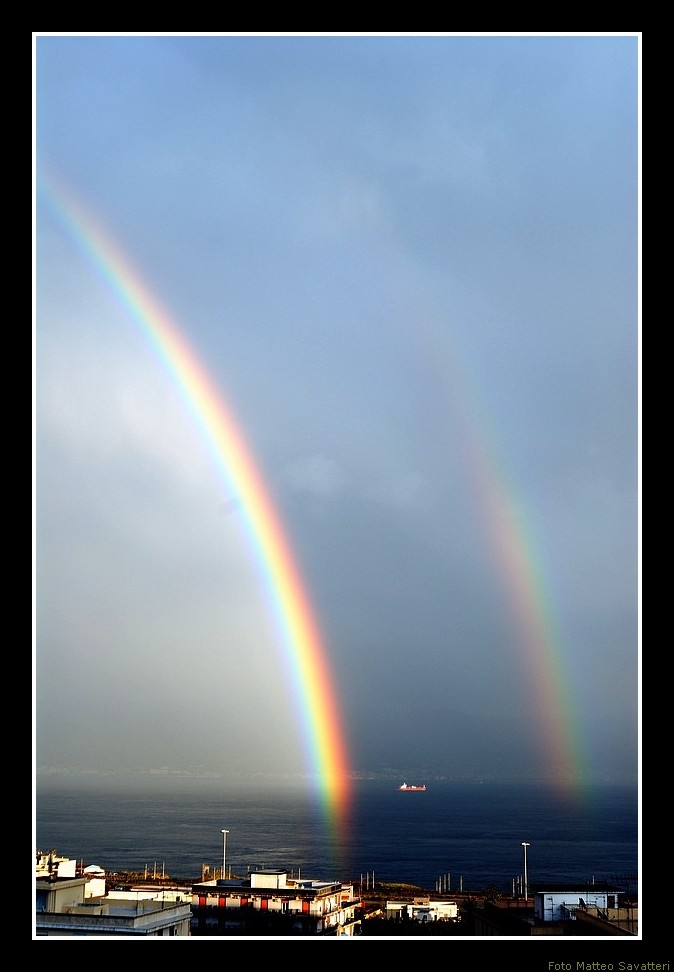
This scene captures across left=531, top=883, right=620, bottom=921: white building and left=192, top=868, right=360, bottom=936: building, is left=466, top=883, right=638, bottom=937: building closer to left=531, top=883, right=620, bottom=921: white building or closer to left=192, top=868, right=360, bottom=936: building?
left=531, top=883, right=620, bottom=921: white building

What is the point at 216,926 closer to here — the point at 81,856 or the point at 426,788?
the point at 81,856

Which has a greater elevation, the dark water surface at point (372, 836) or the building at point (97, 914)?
the building at point (97, 914)

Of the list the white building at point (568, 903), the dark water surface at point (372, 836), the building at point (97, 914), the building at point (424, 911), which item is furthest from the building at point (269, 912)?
the dark water surface at point (372, 836)

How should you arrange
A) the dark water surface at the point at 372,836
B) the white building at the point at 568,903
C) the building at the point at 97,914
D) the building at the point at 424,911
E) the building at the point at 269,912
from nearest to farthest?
Answer: 1. the building at the point at 97,914
2. the white building at the point at 568,903
3. the building at the point at 269,912
4. the building at the point at 424,911
5. the dark water surface at the point at 372,836

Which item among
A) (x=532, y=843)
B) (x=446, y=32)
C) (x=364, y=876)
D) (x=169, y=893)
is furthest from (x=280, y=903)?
(x=532, y=843)

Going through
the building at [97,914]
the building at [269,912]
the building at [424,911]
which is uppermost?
the building at [97,914]

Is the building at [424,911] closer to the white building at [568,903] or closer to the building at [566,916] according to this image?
the building at [566,916]
